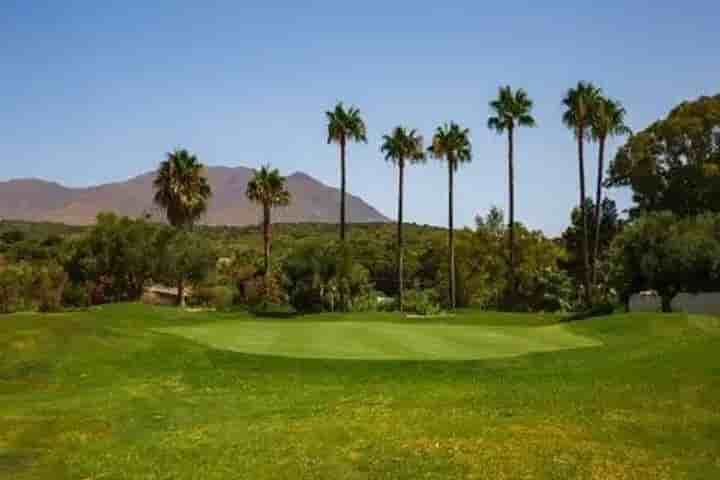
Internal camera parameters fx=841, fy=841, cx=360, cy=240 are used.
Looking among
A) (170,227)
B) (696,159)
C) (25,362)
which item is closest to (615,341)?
(25,362)

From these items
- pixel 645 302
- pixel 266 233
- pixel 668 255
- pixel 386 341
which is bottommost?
pixel 386 341

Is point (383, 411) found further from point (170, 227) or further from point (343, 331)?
point (170, 227)

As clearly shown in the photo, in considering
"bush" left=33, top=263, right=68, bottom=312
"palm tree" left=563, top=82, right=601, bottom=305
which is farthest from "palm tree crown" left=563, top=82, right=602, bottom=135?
"bush" left=33, top=263, right=68, bottom=312

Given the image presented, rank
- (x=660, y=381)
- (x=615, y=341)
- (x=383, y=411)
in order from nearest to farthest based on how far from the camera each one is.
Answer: (x=383, y=411) < (x=660, y=381) < (x=615, y=341)

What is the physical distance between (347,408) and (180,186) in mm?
63006

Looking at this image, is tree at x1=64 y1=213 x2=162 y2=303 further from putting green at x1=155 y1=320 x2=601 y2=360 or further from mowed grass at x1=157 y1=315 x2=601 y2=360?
putting green at x1=155 y1=320 x2=601 y2=360

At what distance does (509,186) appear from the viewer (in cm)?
7425

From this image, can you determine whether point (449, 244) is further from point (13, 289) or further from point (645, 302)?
point (13, 289)

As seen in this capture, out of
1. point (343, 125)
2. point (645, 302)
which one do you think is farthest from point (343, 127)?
point (645, 302)

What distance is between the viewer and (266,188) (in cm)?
7794

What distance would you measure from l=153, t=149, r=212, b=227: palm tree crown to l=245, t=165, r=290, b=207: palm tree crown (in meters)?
4.88

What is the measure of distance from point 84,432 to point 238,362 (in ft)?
32.4

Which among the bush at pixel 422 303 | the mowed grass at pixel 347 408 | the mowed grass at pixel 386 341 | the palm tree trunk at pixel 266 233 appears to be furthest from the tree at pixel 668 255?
the palm tree trunk at pixel 266 233

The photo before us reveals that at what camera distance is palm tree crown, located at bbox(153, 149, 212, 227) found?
257ft
